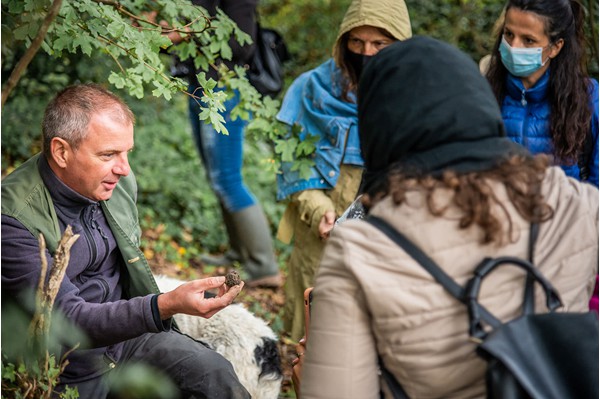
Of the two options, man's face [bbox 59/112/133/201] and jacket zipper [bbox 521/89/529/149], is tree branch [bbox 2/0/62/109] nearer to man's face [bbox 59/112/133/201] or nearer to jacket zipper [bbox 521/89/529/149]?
man's face [bbox 59/112/133/201]

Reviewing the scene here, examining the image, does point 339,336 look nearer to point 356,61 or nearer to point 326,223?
point 326,223

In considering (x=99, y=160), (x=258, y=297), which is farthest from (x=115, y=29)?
(x=258, y=297)

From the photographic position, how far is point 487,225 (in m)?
1.98

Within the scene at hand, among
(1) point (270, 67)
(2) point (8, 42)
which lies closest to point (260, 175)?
(1) point (270, 67)

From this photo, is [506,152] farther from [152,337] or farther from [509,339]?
[152,337]

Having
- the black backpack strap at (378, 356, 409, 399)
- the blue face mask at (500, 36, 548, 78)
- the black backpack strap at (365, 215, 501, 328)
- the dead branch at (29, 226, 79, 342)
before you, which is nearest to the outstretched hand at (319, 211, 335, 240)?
the blue face mask at (500, 36, 548, 78)

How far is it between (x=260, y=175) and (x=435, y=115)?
686 centimetres

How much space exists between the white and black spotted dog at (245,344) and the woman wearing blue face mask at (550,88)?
150cm

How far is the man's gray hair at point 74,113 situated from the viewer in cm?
310

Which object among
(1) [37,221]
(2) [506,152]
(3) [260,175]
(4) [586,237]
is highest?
(2) [506,152]

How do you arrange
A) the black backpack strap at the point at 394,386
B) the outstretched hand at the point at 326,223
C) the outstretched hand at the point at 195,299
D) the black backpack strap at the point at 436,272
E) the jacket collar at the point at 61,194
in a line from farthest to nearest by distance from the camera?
the outstretched hand at the point at 326,223 < the jacket collar at the point at 61,194 < the outstretched hand at the point at 195,299 < the black backpack strap at the point at 394,386 < the black backpack strap at the point at 436,272

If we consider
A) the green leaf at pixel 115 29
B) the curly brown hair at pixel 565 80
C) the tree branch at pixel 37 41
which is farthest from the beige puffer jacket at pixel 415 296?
the green leaf at pixel 115 29

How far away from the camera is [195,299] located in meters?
2.71

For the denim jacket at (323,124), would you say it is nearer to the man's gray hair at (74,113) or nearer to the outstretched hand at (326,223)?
the outstretched hand at (326,223)
